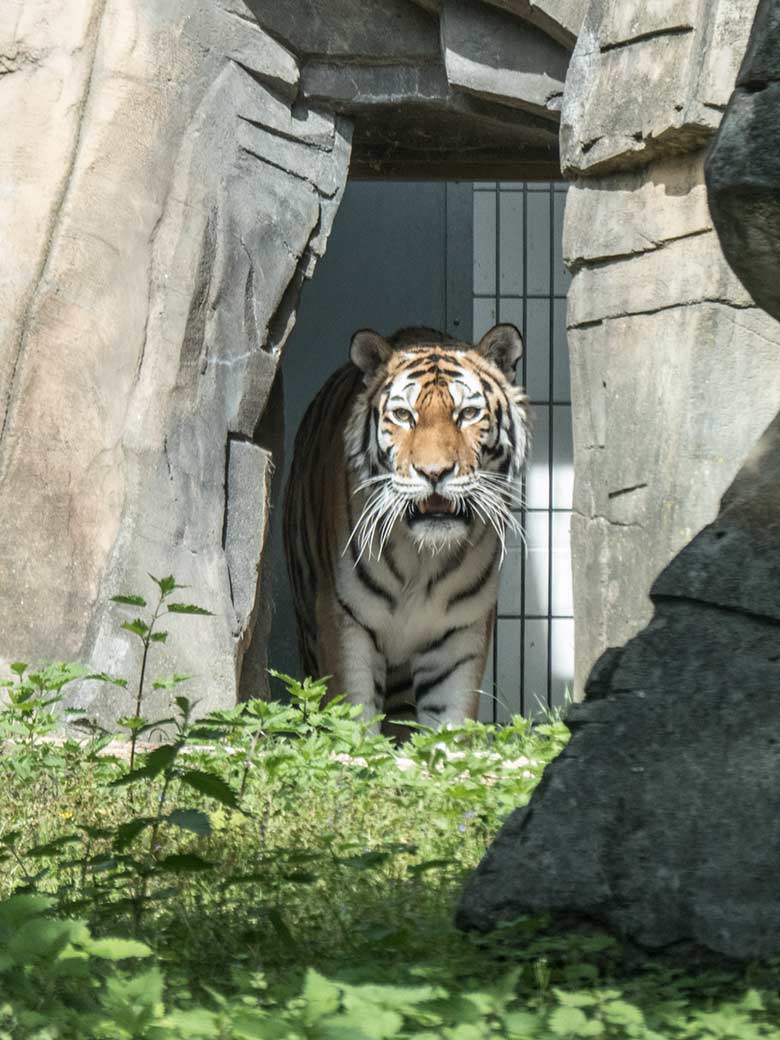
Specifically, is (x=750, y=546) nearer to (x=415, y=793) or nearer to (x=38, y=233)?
(x=415, y=793)

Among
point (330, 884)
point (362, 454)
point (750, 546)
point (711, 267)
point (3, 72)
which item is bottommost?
point (330, 884)

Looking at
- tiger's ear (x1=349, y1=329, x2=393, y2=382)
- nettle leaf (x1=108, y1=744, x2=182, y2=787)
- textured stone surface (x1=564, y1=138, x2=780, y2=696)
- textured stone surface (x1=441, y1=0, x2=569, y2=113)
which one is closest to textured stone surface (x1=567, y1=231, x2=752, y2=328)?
textured stone surface (x1=564, y1=138, x2=780, y2=696)

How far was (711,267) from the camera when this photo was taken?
5.21 m

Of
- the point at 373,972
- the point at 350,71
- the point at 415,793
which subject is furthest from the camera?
the point at 350,71

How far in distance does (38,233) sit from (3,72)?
1.98ft

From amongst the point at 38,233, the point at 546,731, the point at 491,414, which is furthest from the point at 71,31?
the point at 546,731

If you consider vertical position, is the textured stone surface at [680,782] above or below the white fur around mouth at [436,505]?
below

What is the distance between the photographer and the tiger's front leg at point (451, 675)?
646 centimetres

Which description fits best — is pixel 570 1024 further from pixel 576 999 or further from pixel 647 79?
pixel 647 79

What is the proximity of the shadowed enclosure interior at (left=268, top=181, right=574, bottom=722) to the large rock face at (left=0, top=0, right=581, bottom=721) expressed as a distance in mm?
2044

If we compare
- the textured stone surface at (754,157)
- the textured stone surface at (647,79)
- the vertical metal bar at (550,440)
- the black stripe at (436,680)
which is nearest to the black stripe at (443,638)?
the black stripe at (436,680)

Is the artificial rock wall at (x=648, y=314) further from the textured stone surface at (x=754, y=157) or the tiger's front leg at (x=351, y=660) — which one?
the textured stone surface at (x=754, y=157)

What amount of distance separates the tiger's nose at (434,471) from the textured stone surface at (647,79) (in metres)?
1.38

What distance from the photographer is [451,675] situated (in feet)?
21.5
